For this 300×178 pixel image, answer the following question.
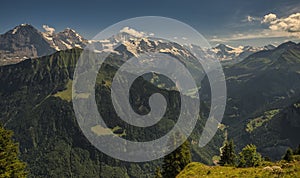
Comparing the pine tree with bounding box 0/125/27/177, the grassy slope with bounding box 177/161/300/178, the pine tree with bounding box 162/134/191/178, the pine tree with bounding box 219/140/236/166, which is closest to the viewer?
the grassy slope with bounding box 177/161/300/178

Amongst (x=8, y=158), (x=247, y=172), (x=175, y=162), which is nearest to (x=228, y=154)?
(x=175, y=162)

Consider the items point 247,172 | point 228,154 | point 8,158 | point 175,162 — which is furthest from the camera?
point 228,154

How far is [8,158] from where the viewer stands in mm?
38188

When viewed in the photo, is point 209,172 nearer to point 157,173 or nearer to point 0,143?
point 0,143

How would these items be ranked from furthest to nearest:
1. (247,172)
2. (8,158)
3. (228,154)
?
1. (228,154)
2. (8,158)
3. (247,172)

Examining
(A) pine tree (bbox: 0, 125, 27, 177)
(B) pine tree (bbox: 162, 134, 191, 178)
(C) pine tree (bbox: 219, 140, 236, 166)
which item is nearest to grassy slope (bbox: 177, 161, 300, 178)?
(B) pine tree (bbox: 162, 134, 191, 178)

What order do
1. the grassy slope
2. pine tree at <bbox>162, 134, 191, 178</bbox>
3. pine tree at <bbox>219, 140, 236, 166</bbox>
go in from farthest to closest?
pine tree at <bbox>219, 140, 236, 166</bbox>
pine tree at <bbox>162, 134, 191, 178</bbox>
the grassy slope

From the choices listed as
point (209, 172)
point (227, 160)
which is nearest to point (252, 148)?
point (227, 160)

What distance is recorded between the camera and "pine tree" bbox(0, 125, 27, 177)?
1447 inches

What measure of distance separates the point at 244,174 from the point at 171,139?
33094 millimetres

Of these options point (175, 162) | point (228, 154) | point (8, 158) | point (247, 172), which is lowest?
point (228, 154)

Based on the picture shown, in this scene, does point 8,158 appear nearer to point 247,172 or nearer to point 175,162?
point 247,172

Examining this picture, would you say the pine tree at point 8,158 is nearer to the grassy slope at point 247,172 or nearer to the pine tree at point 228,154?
the grassy slope at point 247,172

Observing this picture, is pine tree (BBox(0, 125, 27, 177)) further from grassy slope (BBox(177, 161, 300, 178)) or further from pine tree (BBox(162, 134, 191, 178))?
pine tree (BBox(162, 134, 191, 178))
